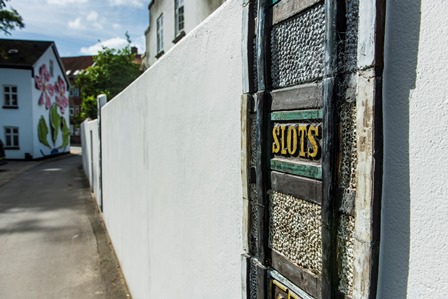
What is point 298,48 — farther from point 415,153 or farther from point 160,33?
point 160,33

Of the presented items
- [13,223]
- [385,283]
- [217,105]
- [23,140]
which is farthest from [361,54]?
[23,140]

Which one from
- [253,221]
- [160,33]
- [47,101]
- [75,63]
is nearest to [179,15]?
[160,33]

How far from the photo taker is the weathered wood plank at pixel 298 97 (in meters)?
1.24

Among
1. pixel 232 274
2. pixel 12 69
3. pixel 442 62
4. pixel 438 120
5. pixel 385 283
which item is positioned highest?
pixel 12 69

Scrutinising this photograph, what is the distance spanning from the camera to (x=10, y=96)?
25.7m

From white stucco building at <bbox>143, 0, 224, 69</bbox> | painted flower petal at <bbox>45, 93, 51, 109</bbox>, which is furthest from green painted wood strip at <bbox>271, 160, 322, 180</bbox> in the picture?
painted flower petal at <bbox>45, 93, 51, 109</bbox>

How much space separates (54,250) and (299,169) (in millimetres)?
6761

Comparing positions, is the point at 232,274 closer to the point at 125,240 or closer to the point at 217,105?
the point at 217,105

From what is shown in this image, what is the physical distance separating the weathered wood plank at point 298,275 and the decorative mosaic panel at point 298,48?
72 cm

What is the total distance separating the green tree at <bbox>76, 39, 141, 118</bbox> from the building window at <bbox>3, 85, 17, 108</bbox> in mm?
9120

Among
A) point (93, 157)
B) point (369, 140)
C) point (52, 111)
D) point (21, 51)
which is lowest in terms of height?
point (93, 157)

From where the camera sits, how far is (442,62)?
88 centimetres

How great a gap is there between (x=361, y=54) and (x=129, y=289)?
4.84 metres

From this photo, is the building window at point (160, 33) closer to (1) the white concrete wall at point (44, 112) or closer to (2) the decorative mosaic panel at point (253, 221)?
(2) the decorative mosaic panel at point (253, 221)
